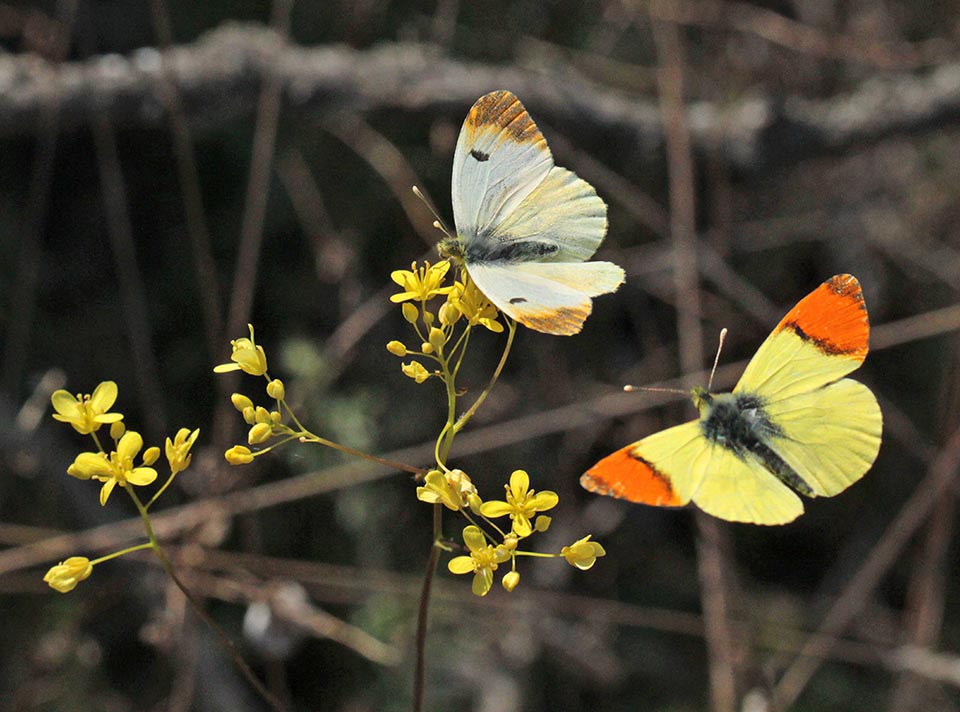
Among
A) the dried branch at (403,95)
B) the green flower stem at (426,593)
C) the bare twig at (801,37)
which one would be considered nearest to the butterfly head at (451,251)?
the green flower stem at (426,593)

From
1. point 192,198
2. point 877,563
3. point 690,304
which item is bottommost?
point 877,563

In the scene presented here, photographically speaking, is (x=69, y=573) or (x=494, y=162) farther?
(x=494, y=162)

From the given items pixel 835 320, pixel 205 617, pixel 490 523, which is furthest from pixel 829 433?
pixel 205 617

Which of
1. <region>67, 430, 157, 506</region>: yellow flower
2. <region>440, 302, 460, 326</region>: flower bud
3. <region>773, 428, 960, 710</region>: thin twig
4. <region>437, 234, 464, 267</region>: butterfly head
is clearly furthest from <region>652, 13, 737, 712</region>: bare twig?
<region>67, 430, 157, 506</region>: yellow flower

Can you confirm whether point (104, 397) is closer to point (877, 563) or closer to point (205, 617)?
point (205, 617)

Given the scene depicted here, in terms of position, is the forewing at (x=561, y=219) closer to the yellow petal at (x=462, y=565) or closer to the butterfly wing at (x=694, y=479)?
the butterfly wing at (x=694, y=479)

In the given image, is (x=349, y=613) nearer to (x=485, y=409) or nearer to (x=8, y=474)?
(x=485, y=409)

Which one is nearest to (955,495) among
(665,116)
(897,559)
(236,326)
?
(897,559)
